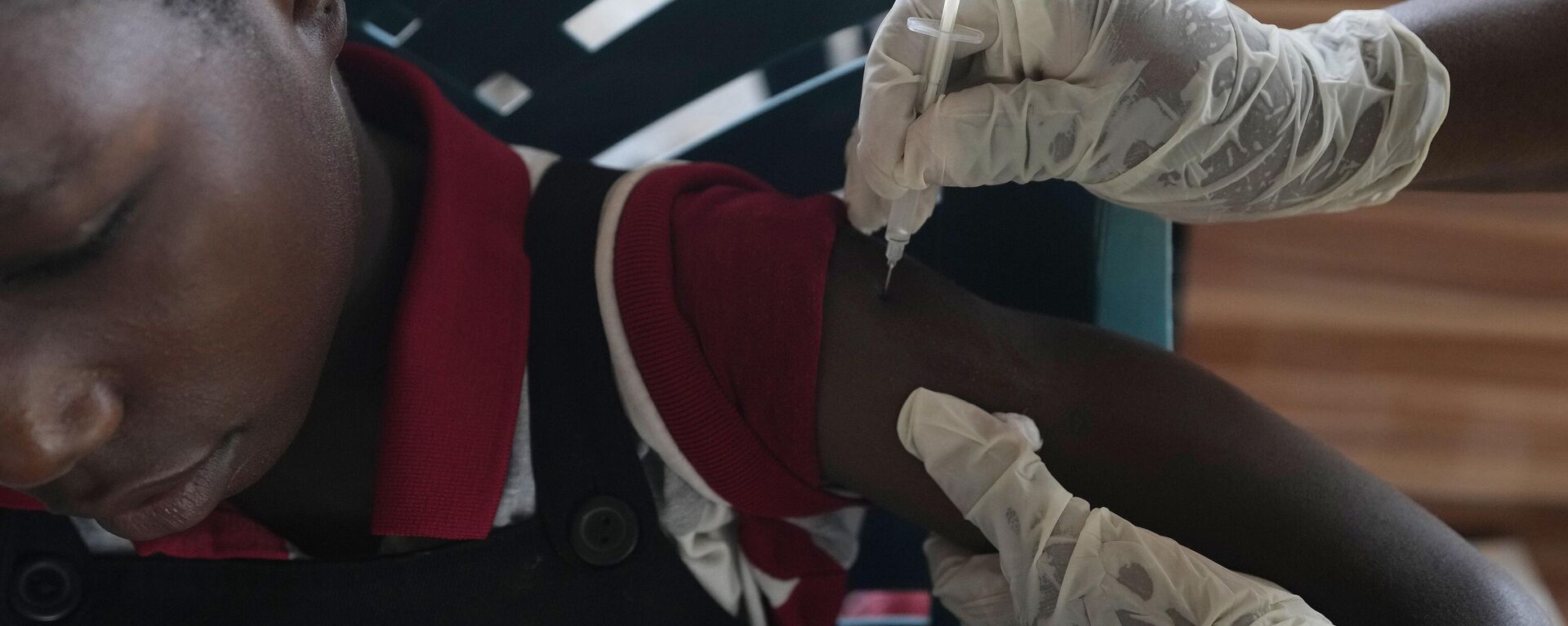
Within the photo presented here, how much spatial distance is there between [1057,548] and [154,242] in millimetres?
600

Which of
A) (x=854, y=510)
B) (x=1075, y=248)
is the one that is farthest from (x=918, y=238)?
(x=854, y=510)

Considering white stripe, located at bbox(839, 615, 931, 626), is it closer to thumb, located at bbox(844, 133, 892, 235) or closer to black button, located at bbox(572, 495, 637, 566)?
black button, located at bbox(572, 495, 637, 566)

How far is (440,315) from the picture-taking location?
79cm

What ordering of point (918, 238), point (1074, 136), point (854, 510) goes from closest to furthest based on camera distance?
1. point (1074, 136)
2. point (854, 510)
3. point (918, 238)

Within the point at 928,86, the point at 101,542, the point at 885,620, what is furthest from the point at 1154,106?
the point at 101,542

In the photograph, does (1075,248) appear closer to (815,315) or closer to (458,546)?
(815,315)

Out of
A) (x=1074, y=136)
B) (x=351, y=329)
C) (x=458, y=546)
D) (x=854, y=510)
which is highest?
(x=1074, y=136)

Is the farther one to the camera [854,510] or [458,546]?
[854,510]

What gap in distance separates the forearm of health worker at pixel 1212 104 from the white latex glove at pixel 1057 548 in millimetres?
182

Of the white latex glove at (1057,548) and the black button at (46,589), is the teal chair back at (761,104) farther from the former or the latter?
the black button at (46,589)

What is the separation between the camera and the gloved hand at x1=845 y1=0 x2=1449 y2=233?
2.27 ft

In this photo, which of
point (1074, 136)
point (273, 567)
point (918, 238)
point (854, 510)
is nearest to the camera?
point (1074, 136)

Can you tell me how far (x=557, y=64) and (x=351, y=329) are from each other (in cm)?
41

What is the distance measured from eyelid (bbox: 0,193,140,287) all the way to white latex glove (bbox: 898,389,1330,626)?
505 millimetres
